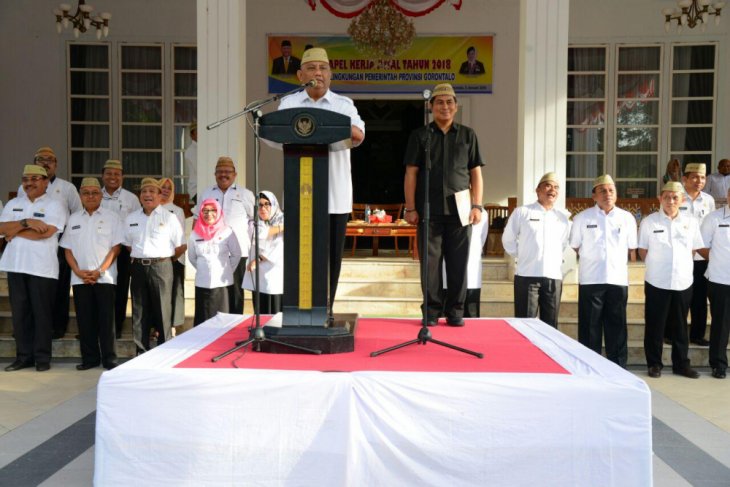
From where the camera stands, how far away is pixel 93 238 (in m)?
5.98

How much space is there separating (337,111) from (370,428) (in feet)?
5.17

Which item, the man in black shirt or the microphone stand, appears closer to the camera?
the microphone stand

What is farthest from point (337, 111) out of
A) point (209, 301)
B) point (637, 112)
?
point (637, 112)

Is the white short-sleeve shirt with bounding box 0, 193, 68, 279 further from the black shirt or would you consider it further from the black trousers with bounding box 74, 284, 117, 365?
the black shirt

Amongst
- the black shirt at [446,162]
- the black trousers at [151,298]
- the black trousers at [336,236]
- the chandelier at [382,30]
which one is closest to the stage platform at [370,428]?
the black trousers at [336,236]

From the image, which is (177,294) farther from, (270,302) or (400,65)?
(400,65)

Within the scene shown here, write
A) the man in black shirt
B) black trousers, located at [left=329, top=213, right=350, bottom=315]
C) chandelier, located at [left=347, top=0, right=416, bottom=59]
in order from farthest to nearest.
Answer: chandelier, located at [left=347, top=0, right=416, bottom=59]
the man in black shirt
black trousers, located at [left=329, top=213, right=350, bottom=315]

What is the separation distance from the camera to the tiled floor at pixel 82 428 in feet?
11.7

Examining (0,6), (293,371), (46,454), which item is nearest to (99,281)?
(46,454)

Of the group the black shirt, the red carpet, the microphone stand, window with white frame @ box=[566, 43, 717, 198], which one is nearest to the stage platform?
the red carpet

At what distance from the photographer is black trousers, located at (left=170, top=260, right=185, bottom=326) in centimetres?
622

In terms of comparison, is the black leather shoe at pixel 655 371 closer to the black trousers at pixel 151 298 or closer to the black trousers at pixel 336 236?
the black trousers at pixel 336 236

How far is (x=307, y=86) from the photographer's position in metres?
3.48

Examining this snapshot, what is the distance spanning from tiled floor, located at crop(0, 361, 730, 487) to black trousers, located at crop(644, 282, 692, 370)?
179 millimetres
